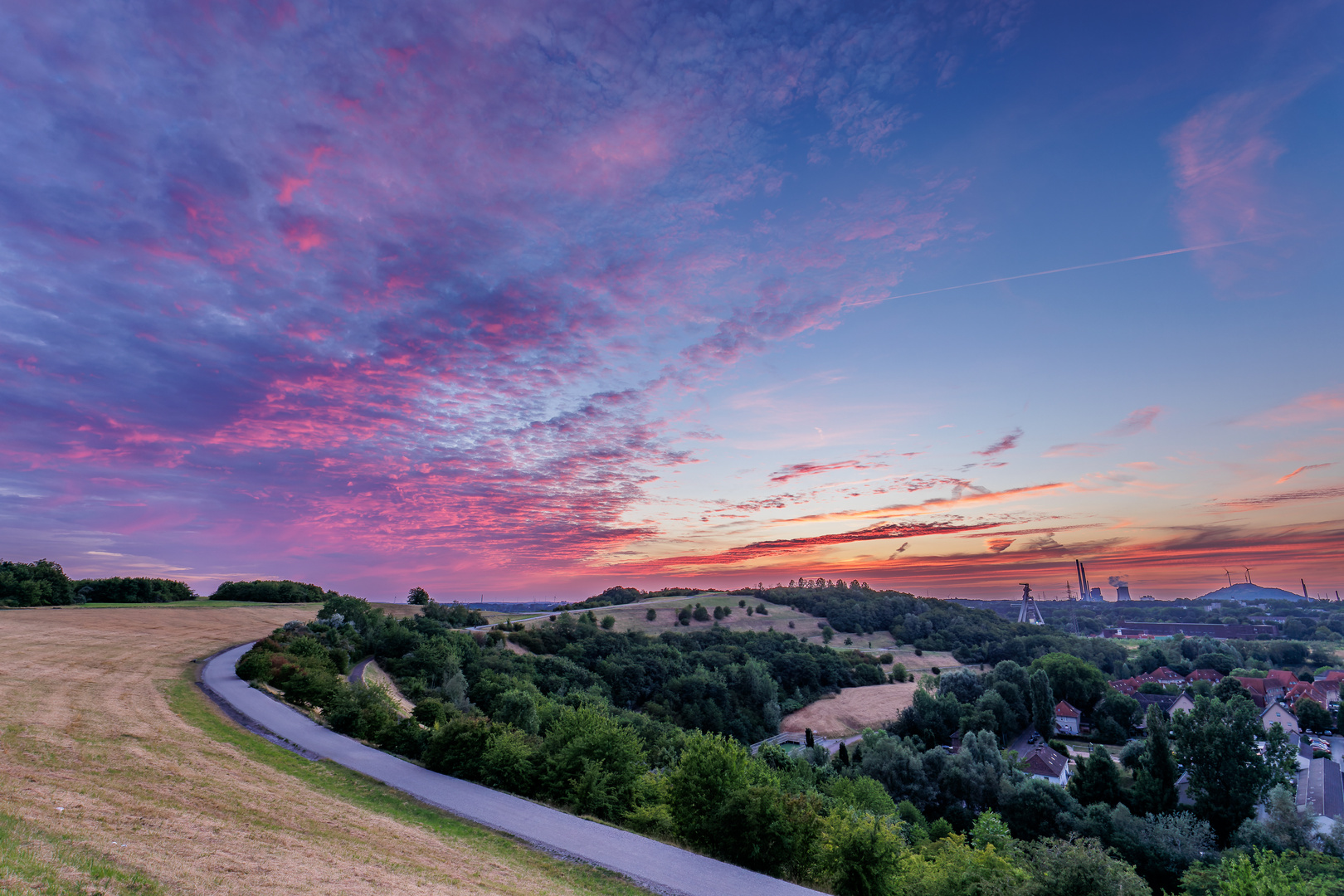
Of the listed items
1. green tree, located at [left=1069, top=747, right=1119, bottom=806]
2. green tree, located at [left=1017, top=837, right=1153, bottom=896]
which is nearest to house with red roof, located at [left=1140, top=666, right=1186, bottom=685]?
green tree, located at [left=1069, top=747, right=1119, bottom=806]

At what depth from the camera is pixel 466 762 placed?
935 inches

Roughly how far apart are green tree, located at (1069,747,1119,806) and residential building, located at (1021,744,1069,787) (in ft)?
10.0

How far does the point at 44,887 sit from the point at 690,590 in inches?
6359

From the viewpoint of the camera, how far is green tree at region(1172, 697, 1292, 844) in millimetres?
47781

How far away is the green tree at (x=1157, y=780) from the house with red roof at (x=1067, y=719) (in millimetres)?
34078

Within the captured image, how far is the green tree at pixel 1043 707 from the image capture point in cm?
7862

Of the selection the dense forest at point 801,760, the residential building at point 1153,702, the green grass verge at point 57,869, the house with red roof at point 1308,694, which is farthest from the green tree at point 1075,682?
the green grass verge at point 57,869

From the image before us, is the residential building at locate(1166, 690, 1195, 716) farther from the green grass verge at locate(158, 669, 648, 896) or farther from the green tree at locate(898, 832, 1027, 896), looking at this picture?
the green grass verge at locate(158, 669, 648, 896)

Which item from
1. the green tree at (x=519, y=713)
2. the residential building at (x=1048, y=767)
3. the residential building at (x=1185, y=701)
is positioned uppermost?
the green tree at (x=519, y=713)

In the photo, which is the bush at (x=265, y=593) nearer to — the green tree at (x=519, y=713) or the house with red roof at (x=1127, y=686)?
the green tree at (x=519, y=713)

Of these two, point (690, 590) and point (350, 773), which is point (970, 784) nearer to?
point (350, 773)

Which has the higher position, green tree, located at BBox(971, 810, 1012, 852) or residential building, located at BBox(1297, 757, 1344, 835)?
green tree, located at BBox(971, 810, 1012, 852)

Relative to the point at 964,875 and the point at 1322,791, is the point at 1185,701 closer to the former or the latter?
the point at 1322,791

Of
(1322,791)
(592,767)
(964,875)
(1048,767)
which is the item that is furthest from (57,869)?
(1322,791)
